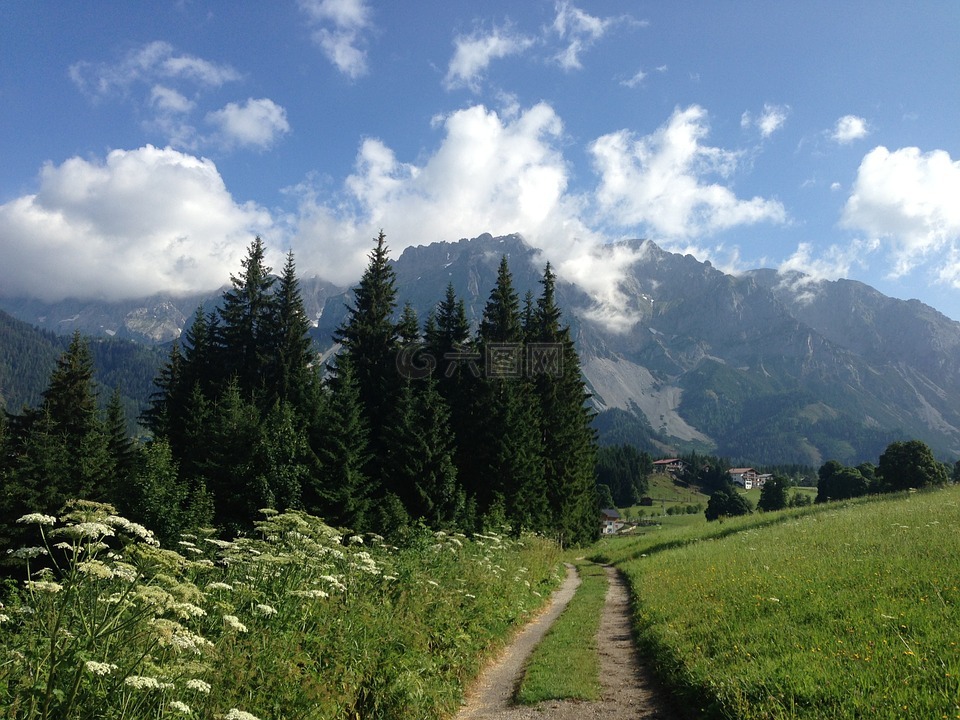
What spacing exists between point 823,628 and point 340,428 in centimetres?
2768

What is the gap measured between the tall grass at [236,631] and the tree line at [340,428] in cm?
1565

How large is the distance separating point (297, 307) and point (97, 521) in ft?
139

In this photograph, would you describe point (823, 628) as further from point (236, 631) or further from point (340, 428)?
point (340, 428)

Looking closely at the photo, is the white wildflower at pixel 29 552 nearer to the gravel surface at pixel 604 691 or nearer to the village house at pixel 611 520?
the gravel surface at pixel 604 691

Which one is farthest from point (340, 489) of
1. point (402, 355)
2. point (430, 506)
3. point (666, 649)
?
point (666, 649)

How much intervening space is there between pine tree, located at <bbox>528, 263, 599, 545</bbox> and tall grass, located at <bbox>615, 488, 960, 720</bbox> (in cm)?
2798

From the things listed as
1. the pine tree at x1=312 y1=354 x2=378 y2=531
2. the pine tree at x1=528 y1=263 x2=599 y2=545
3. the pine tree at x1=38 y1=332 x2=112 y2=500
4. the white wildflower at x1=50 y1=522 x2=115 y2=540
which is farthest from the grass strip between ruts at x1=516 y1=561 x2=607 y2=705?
the pine tree at x1=38 y1=332 x2=112 y2=500

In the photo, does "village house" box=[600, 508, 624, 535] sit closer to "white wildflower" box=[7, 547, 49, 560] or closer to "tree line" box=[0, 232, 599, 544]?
"tree line" box=[0, 232, 599, 544]

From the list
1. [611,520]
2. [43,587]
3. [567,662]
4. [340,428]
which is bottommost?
[611,520]

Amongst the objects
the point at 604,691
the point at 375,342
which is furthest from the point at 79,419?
the point at 604,691

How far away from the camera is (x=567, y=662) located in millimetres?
11609

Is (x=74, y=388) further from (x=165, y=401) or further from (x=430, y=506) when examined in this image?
(x=430, y=506)

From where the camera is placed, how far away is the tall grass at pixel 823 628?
23.3 ft

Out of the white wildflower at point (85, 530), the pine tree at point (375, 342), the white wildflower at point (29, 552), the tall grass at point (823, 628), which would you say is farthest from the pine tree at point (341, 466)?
the white wildflower at point (85, 530)
